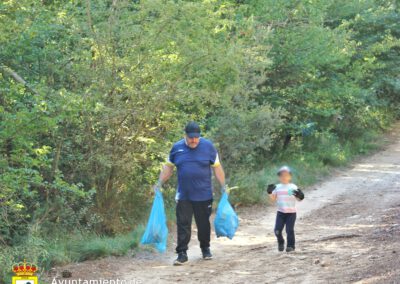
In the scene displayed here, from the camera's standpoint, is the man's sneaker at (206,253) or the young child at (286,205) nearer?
the young child at (286,205)

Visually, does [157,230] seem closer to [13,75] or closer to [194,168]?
[194,168]

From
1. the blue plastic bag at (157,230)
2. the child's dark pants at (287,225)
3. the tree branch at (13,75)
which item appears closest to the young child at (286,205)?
the child's dark pants at (287,225)

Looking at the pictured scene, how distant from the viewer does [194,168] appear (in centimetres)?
888

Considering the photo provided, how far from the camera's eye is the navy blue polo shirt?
8875mm

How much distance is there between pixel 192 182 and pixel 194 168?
0.19 m

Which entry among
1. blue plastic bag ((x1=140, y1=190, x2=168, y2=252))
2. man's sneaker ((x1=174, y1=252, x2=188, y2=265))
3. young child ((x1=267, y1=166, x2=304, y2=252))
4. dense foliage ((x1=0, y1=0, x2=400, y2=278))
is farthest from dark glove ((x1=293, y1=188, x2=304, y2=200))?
dense foliage ((x1=0, y1=0, x2=400, y2=278))

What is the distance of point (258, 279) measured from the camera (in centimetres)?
780

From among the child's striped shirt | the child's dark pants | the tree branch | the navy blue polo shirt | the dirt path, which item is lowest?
the dirt path

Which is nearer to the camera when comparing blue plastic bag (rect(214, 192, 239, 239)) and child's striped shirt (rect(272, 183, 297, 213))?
child's striped shirt (rect(272, 183, 297, 213))

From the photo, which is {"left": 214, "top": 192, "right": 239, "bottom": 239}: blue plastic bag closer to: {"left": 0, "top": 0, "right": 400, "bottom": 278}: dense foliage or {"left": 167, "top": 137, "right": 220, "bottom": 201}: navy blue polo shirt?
{"left": 167, "top": 137, "right": 220, "bottom": 201}: navy blue polo shirt

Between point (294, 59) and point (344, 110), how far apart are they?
22.8ft

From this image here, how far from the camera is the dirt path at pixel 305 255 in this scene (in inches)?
306

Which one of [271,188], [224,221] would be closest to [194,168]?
[224,221]

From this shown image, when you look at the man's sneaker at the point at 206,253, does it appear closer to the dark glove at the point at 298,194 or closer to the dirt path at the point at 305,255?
the dirt path at the point at 305,255
